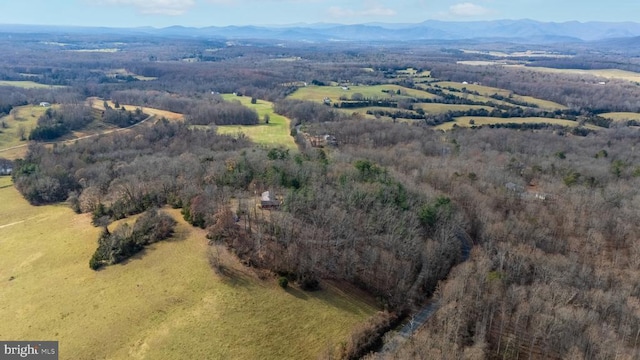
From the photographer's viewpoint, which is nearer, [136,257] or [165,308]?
[165,308]

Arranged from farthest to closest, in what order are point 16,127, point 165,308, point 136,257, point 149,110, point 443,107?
point 149,110 → point 443,107 → point 16,127 → point 136,257 → point 165,308

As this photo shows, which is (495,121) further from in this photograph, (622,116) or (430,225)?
(430,225)

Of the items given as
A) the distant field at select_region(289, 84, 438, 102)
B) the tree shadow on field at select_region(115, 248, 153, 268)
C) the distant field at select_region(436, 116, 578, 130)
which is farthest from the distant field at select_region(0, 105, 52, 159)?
the distant field at select_region(436, 116, 578, 130)

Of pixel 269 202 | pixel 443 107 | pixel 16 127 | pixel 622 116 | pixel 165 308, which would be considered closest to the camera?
pixel 165 308

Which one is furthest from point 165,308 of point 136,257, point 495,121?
point 495,121

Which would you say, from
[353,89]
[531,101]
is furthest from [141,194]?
[531,101]

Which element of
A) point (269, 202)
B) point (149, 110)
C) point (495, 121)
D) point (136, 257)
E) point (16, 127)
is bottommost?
point (136, 257)

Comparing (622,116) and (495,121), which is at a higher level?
(622,116)

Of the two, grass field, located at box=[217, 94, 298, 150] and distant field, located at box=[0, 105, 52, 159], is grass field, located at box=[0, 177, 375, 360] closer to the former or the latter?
grass field, located at box=[217, 94, 298, 150]
